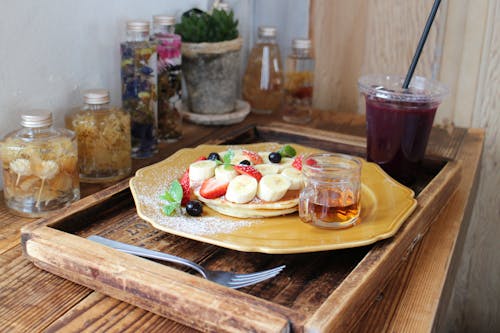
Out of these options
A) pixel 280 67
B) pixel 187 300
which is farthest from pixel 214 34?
pixel 187 300

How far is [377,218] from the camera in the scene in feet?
3.08

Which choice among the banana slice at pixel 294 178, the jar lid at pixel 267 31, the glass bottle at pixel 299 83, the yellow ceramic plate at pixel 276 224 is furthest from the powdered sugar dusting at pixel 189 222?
the jar lid at pixel 267 31

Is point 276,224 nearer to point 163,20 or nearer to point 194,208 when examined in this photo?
point 194,208

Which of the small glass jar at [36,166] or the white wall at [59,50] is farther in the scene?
the white wall at [59,50]

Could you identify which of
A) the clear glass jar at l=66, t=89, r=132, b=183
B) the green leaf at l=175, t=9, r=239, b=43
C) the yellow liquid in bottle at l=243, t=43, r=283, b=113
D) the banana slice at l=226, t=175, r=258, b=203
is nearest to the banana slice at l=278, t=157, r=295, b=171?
the banana slice at l=226, t=175, r=258, b=203

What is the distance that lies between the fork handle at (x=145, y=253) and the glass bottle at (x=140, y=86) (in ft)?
1.53

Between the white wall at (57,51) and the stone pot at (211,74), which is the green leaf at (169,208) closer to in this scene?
the white wall at (57,51)

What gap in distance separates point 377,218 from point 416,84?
1.50ft

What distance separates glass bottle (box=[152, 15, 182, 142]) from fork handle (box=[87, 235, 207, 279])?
0.61 m

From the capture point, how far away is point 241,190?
0.95 metres

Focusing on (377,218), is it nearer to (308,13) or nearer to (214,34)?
(214,34)

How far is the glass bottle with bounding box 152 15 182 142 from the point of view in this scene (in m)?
1.38

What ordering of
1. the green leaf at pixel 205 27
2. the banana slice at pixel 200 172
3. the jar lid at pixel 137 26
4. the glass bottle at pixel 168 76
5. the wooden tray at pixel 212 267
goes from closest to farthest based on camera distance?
the wooden tray at pixel 212 267
the banana slice at pixel 200 172
the jar lid at pixel 137 26
the glass bottle at pixel 168 76
the green leaf at pixel 205 27

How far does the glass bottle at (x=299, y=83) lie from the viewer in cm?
169
